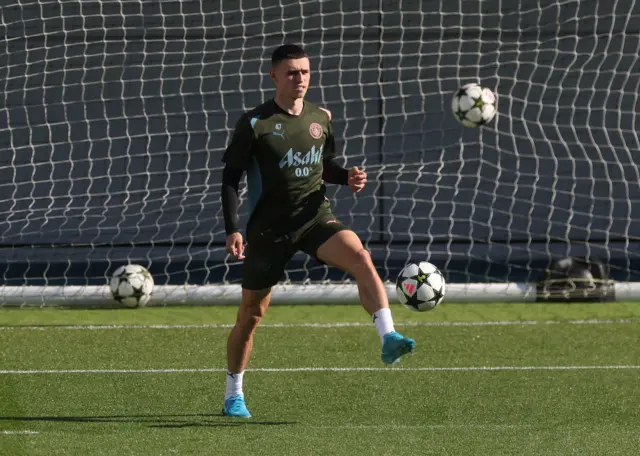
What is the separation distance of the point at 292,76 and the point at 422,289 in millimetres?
2084

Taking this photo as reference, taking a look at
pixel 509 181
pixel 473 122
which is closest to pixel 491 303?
pixel 473 122

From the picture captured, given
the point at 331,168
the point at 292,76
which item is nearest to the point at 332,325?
the point at 331,168

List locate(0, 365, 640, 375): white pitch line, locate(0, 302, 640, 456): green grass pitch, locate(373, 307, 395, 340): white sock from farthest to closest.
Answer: locate(0, 365, 640, 375): white pitch line → locate(373, 307, 395, 340): white sock → locate(0, 302, 640, 456): green grass pitch

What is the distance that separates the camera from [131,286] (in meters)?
10.6

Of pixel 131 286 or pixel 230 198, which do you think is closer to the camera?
Result: pixel 230 198

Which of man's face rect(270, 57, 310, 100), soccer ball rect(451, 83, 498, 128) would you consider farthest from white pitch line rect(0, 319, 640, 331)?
man's face rect(270, 57, 310, 100)

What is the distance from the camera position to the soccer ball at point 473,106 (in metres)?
10.3

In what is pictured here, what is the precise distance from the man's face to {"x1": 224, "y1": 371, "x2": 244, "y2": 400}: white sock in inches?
57.3

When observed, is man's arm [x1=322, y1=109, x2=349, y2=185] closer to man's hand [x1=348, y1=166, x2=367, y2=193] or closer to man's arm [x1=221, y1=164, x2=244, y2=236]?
man's hand [x1=348, y1=166, x2=367, y2=193]

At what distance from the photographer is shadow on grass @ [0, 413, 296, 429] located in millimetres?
6258

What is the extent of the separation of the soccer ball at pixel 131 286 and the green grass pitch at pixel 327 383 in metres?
0.12

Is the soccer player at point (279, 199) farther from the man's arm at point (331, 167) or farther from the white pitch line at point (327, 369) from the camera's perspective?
the white pitch line at point (327, 369)

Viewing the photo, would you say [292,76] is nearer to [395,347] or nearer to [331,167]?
[331,167]

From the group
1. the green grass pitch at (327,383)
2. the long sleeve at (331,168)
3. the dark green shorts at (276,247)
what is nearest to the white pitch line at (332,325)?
the green grass pitch at (327,383)
